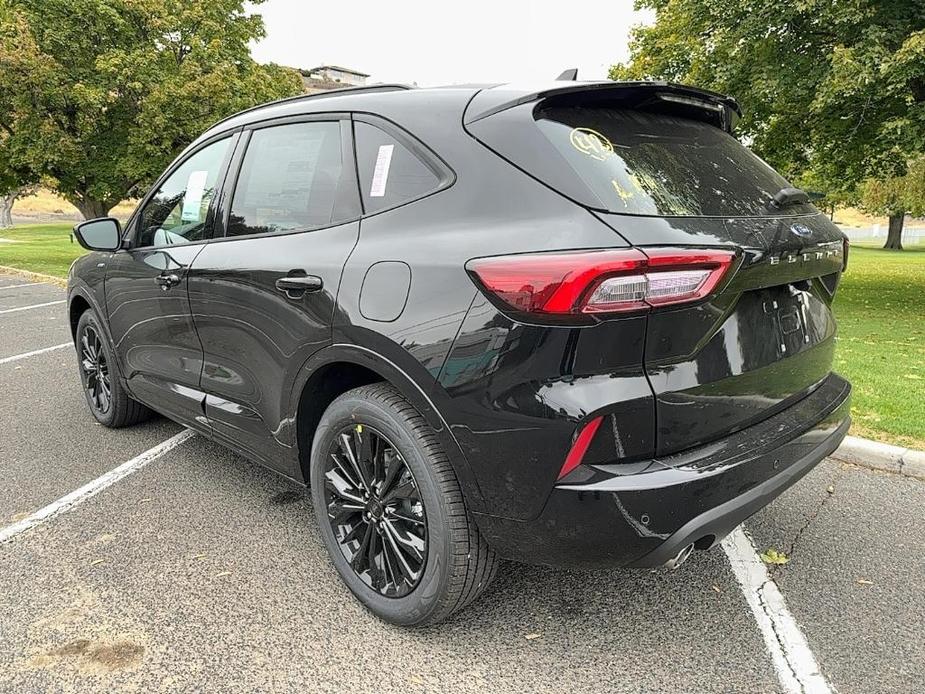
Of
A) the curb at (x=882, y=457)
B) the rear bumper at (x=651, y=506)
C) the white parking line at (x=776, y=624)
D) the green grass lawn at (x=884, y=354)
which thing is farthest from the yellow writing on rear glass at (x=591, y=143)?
the green grass lawn at (x=884, y=354)

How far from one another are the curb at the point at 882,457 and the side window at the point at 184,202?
359cm

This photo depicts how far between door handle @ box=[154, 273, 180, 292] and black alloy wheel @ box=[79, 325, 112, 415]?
122 centimetres

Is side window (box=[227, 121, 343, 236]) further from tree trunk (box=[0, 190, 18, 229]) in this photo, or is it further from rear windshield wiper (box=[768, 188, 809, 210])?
tree trunk (box=[0, 190, 18, 229])

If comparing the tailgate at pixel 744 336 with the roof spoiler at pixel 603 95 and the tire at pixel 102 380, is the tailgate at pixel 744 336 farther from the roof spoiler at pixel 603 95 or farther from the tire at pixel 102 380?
the tire at pixel 102 380

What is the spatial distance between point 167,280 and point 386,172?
5.05 ft

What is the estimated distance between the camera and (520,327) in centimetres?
195

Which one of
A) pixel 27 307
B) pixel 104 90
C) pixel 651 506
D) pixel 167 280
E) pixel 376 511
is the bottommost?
pixel 27 307

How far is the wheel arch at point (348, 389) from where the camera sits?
7.04 feet

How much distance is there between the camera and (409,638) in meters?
2.44

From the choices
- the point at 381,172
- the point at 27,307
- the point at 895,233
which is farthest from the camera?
the point at 895,233

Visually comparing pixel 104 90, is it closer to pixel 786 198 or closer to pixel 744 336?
pixel 786 198

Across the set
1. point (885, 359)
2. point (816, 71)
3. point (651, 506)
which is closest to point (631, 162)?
point (651, 506)

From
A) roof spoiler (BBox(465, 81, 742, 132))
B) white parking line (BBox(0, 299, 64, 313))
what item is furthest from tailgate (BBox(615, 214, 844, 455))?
white parking line (BBox(0, 299, 64, 313))

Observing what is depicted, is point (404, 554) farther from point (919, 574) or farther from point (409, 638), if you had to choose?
point (919, 574)
